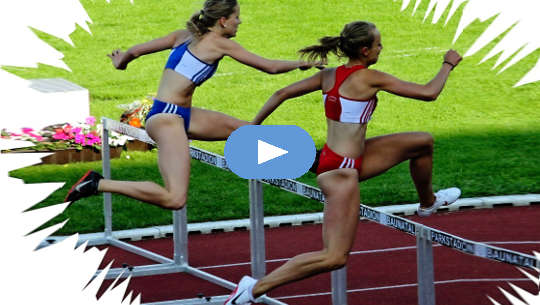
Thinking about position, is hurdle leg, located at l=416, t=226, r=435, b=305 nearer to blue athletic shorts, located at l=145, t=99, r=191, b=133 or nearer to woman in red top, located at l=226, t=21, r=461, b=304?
woman in red top, located at l=226, t=21, r=461, b=304

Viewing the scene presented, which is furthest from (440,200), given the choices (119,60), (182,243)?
(182,243)

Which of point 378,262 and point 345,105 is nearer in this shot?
point 345,105

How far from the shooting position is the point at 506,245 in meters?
10.8

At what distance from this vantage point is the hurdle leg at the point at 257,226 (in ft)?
29.9

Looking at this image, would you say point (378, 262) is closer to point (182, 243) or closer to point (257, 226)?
point (257, 226)

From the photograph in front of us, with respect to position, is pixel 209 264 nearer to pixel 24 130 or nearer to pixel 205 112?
pixel 205 112

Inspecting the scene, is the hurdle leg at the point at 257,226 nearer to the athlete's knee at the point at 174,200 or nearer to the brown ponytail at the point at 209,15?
the athlete's knee at the point at 174,200

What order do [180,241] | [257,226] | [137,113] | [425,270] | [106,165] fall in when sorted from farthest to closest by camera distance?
[137,113]
[106,165]
[180,241]
[257,226]
[425,270]

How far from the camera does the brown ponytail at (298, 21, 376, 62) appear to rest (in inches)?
285

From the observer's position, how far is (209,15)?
775 centimetres

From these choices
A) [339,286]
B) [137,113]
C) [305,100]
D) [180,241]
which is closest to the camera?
[339,286]

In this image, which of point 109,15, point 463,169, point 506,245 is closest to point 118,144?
point 463,169

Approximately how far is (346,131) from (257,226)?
2047 mm
